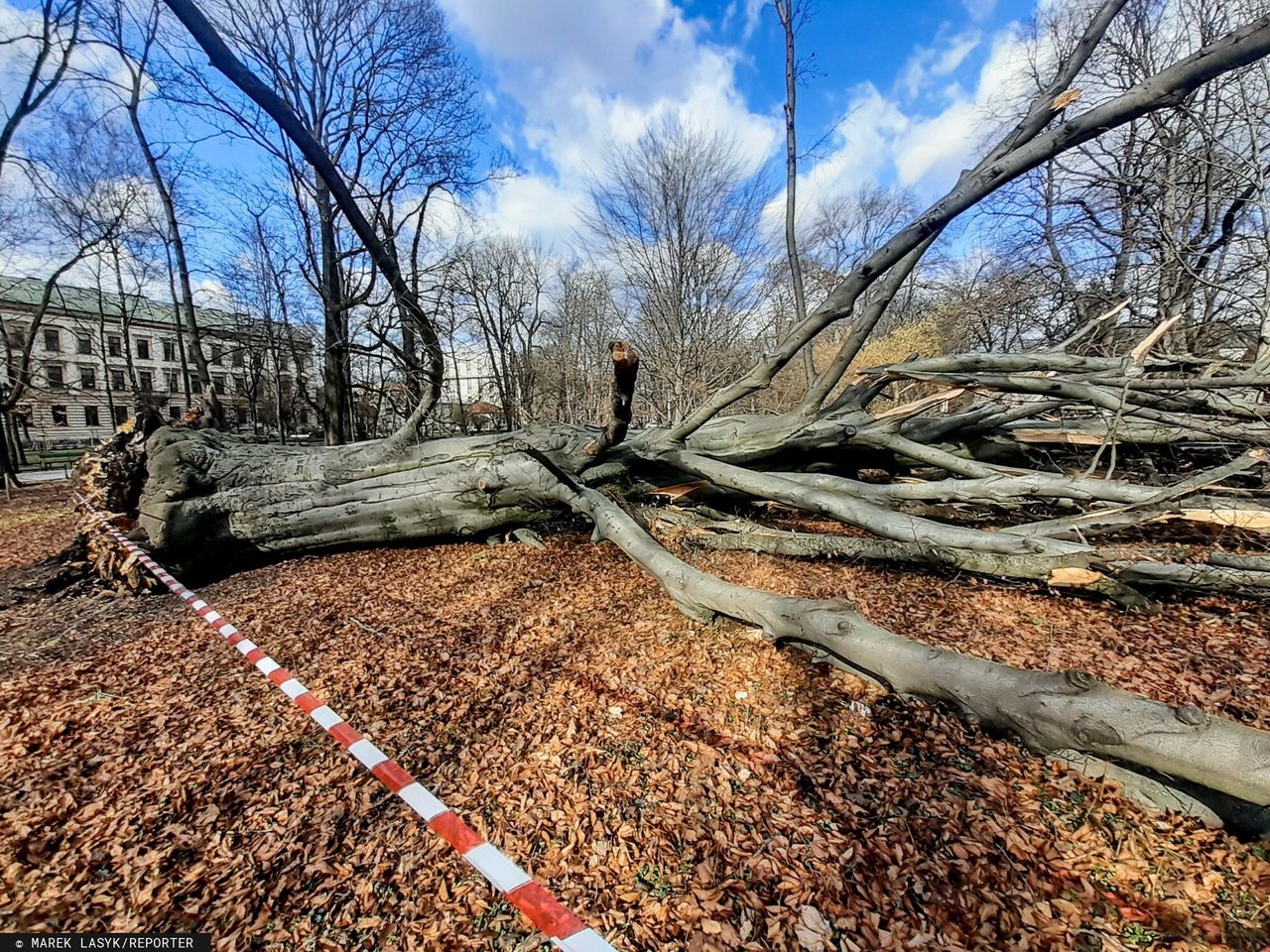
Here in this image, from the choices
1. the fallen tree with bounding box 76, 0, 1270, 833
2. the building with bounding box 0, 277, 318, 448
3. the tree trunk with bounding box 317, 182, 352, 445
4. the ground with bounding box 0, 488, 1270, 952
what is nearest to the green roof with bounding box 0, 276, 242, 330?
the building with bounding box 0, 277, 318, 448

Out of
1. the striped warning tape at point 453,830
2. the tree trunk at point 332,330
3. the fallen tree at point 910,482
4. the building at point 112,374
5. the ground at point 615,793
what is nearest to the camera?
the striped warning tape at point 453,830

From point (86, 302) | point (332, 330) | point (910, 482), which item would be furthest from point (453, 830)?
point (86, 302)

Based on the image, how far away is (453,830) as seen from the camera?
1.68 meters

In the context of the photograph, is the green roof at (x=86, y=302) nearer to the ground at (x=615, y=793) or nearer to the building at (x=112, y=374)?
the building at (x=112, y=374)

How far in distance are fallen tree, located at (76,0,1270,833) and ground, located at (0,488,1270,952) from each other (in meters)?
0.28

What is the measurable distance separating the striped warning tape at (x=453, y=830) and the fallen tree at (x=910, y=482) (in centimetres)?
176

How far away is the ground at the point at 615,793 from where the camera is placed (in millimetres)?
1504

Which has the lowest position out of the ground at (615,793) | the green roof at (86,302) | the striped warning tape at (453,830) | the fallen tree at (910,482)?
the ground at (615,793)

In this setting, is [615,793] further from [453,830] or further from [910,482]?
[910,482]

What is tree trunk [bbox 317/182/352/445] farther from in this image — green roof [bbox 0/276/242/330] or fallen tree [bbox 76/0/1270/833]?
green roof [bbox 0/276/242/330]

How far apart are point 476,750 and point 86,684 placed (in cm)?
264

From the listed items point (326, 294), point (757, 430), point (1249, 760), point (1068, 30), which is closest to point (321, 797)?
point (1249, 760)

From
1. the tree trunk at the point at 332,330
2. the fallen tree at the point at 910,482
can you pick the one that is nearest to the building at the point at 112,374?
the tree trunk at the point at 332,330

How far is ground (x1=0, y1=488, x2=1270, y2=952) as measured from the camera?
4.93ft
